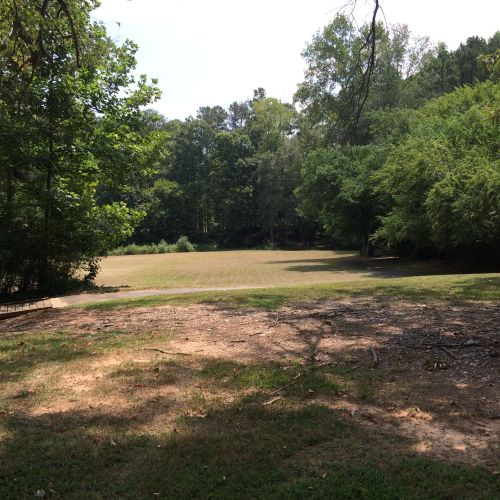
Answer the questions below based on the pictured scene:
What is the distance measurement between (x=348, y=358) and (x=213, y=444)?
2.52 m

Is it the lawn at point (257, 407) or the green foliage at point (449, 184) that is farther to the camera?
the green foliage at point (449, 184)

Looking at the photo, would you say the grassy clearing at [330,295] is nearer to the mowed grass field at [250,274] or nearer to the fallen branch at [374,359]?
the fallen branch at [374,359]

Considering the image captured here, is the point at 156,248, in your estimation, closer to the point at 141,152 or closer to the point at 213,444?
the point at 141,152

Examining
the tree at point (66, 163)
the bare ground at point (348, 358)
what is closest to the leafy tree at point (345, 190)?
the tree at point (66, 163)

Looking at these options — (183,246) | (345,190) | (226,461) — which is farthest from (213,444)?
(183,246)

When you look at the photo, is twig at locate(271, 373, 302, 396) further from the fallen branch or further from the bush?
the bush

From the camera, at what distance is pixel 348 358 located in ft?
19.2

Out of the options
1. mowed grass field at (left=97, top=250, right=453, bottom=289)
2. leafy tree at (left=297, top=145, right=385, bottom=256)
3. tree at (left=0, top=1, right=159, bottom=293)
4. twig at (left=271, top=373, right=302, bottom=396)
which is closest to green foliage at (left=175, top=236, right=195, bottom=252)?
leafy tree at (left=297, top=145, right=385, bottom=256)

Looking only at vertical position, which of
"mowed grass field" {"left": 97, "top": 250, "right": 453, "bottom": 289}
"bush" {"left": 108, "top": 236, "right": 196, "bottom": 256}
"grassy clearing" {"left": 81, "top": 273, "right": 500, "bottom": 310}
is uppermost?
"bush" {"left": 108, "top": 236, "right": 196, "bottom": 256}

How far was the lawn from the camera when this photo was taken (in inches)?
129

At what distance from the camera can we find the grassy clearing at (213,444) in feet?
10.5

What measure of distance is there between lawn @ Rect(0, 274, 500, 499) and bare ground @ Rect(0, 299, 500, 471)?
23 millimetres

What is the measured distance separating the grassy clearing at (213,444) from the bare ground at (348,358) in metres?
0.05

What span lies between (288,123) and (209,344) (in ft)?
225
